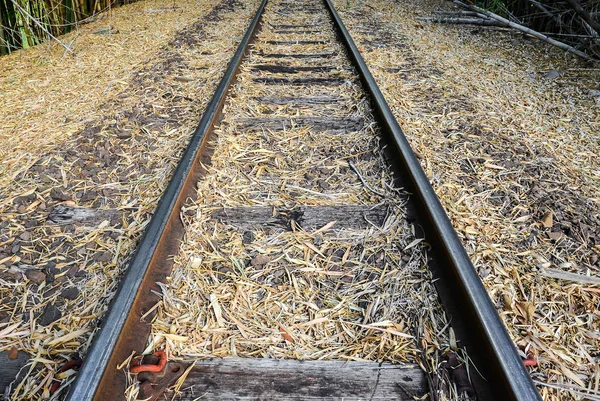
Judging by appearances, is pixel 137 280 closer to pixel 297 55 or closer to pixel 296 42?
pixel 297 55

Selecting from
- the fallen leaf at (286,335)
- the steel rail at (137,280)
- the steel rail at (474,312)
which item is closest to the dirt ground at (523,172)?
the steel rail at (474,312)

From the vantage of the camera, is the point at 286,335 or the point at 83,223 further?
the point at 83,223

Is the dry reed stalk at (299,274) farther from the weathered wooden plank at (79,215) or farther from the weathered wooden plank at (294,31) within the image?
the weathered wooden plank at (294,31)

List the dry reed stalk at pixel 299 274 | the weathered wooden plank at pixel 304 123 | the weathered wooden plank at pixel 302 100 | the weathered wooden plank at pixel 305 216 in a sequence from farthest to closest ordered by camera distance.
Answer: the weathered wooden plank at pixel 302 100
the weathered wooden plank at pixel 304 123
the weathered wooden plank at pixel 305 216
the dry reed stalk at pixel 299 274

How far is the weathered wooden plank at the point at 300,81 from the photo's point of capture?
4.19 metres

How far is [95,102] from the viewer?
3.85 m

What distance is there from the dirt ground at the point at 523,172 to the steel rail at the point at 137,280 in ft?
4.93

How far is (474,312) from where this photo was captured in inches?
61.0

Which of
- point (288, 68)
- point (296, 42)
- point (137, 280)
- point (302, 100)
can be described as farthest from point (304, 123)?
point (296, 42)

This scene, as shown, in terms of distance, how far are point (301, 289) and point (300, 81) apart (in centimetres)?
287

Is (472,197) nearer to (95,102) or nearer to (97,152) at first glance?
(97,152)

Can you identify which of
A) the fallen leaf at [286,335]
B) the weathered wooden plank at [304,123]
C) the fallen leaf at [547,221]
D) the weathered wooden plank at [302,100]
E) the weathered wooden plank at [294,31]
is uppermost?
the weathered wooden plank at [294,31]

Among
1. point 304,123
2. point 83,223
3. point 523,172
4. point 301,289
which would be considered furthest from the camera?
point 304,123

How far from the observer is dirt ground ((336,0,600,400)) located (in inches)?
66.7
